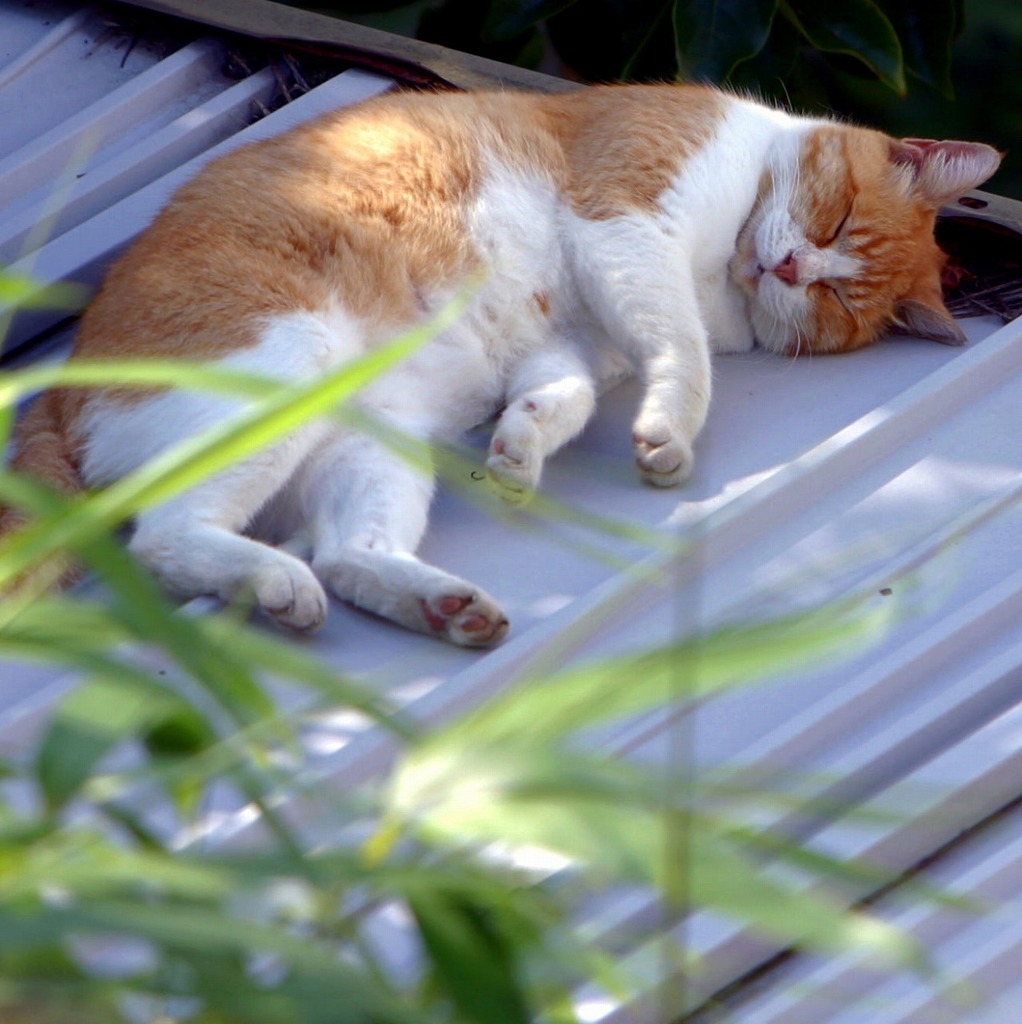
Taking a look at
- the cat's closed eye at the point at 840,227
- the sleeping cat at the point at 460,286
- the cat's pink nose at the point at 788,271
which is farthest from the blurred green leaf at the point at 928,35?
the cat's pink nose at the point at 788,271

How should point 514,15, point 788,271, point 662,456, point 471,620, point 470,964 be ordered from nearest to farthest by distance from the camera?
point 470,964, point 471,620, point 662,456, point 788,271, point 514,15

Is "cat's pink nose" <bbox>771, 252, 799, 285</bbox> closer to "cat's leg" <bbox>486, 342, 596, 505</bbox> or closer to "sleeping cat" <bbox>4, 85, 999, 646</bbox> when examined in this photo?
"sleeping cat" <bbox>4, 85, 999, 646</bbox>

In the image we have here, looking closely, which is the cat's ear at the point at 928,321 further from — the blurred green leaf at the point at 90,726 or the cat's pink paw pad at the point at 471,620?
the blurred green leaf at the point at 90,726

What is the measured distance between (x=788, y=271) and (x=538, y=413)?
2.40 ft

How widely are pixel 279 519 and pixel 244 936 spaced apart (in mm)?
1678

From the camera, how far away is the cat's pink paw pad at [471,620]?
177 centimetres

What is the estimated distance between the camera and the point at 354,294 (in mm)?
2273

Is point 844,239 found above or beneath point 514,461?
beneath

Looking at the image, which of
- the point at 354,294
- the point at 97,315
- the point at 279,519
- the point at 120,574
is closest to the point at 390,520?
the point at 279,519

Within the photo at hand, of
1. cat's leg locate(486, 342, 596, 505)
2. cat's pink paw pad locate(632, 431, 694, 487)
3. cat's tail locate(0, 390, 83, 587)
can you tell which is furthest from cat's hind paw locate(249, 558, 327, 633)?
cat's pink paw pad locate(632, 431, 694, 487)

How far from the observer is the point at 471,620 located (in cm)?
177

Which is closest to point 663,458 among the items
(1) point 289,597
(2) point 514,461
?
(2) point 514,461

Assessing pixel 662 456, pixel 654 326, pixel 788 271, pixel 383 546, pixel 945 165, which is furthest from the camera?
pixel 945 165

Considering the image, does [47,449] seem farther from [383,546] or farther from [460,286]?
[460,286]
